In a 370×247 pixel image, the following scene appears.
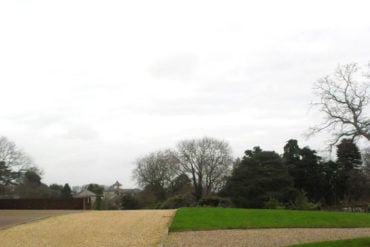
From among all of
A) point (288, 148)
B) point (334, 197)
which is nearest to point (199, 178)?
point (288, 148)

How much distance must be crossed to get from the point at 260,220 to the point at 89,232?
6.82 metres

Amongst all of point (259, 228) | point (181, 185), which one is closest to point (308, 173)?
point (181, 185)

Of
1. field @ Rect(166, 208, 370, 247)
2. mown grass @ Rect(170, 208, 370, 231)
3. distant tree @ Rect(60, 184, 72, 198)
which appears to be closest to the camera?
field @ Rect(166, 208, 370, 247)

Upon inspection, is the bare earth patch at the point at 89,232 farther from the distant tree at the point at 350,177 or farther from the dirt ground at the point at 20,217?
the distant tree at the point at 350,177

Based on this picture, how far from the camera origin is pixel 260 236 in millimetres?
15547

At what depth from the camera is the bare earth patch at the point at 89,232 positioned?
48.8 ft

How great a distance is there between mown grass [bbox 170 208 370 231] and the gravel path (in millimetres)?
923

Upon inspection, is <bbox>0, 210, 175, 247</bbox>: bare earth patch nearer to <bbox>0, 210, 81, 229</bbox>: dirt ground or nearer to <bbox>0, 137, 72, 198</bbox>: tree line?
<bbox>0, 210, 81, 229</bbox>: dirt ground

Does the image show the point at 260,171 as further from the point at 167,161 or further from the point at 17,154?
the point at 17,154

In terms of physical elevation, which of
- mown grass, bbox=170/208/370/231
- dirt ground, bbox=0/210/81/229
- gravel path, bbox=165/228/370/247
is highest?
dirt ground, bbox=0/210/81/229

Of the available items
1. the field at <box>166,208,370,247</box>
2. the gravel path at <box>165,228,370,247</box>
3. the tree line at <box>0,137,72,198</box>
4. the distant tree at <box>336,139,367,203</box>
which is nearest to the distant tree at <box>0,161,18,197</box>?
the tree line at <box>0,137,72,198</box>

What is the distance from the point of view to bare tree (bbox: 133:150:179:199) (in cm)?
6044

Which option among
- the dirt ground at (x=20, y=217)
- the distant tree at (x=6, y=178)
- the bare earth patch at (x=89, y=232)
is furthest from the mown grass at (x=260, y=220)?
the distant tree at (x=6, y=178)

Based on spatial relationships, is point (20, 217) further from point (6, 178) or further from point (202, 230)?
point (6, 178)
